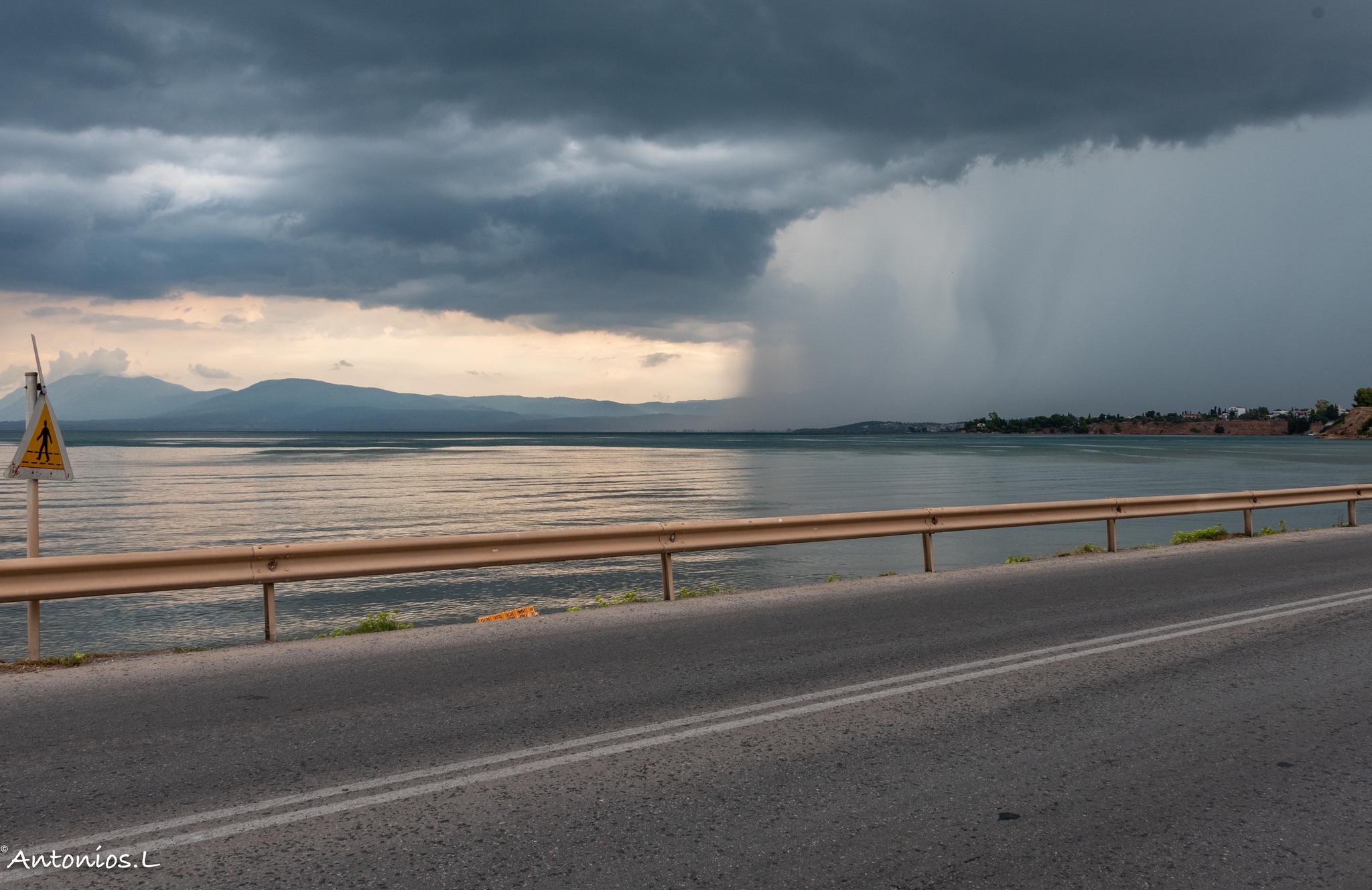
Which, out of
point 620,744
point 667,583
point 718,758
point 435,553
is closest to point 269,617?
point 435,553

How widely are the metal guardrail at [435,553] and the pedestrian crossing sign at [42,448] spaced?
2.89ft

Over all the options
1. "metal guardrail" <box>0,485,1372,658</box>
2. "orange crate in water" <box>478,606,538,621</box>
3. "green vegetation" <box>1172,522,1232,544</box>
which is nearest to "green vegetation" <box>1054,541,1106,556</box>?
"metal guardrail" <box>0,485,1372,658</box>

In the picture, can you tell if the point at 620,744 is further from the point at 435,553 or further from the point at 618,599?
the point at 618,599

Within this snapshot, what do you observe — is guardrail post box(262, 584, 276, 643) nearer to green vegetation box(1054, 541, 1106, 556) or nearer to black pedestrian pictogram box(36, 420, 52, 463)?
black pedestrian pictogram box(36, 420, 52, 463)

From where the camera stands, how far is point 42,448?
826cm

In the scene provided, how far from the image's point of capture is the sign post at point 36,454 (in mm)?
7996

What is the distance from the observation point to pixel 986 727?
18.2 feet

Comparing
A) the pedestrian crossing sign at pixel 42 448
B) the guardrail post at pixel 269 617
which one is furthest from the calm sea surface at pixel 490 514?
the pedestrian crossing sign at pixel 42 448

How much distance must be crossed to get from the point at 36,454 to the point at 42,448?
0.28ft

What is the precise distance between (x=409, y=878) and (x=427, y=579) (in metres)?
15.1

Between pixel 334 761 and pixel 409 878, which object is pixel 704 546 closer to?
pixel 334 761

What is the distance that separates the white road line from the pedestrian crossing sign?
5.28m

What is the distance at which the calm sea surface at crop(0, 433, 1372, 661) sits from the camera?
48.4 feet

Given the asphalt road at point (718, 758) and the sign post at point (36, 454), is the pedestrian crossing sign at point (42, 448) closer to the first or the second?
the sign post at point (36, 454)
